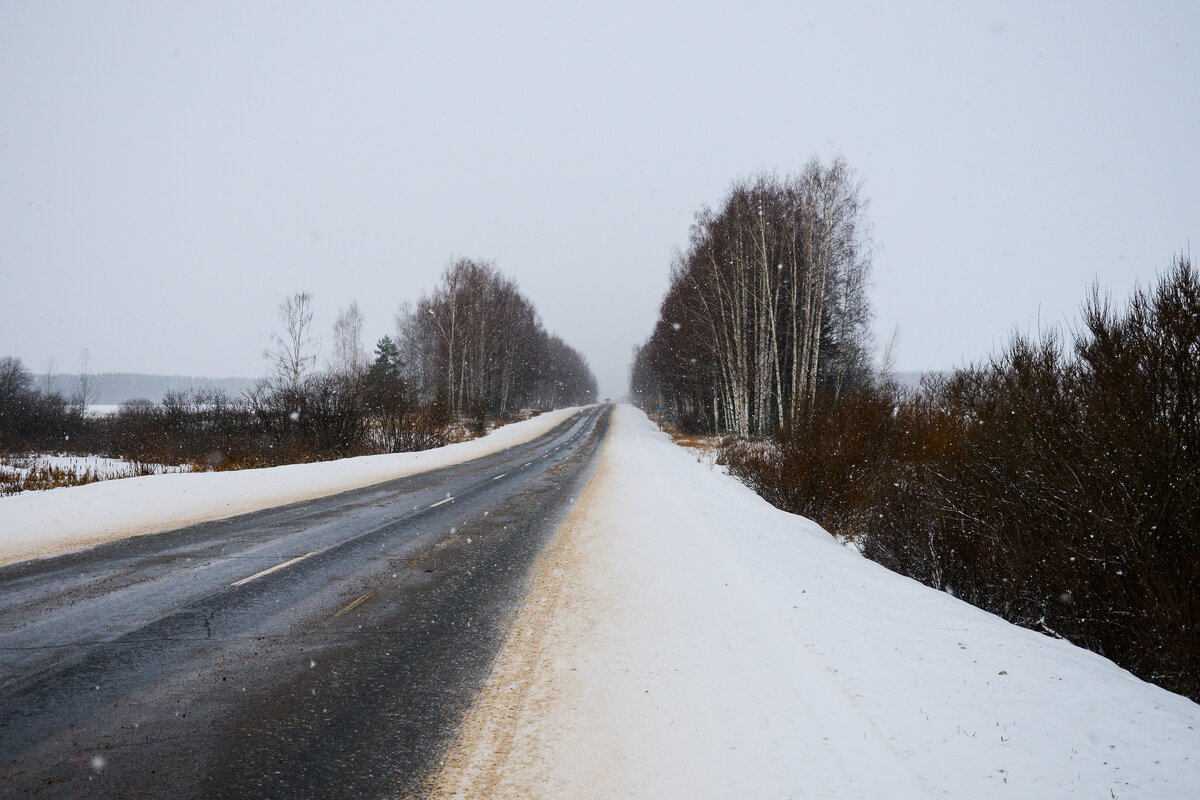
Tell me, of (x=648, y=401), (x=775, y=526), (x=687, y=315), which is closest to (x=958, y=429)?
(x=775, y=526)

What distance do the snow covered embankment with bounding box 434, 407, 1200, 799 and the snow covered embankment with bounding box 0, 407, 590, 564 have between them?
675 cm

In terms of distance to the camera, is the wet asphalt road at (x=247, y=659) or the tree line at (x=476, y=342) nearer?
the wet asphalt road at (x=247, y=659)

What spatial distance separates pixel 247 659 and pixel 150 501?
8.83m

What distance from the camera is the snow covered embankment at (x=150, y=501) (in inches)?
309

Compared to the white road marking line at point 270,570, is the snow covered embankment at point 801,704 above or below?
Answer: below

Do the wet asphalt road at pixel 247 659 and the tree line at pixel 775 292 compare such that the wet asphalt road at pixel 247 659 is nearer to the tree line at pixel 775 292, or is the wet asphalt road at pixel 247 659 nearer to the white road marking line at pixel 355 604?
the white road marking line at pixel 355 604

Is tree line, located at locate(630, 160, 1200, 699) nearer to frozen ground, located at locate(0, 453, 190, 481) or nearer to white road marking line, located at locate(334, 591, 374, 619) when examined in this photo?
white road marking line, located at locate(334, 591, 374, 619)

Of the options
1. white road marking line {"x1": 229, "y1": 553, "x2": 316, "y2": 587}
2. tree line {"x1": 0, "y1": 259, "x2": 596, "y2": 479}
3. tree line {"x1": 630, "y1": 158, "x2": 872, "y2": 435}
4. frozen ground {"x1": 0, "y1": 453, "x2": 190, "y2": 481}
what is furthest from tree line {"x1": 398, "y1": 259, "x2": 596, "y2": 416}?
white road marking line {"x1": 229, "y1": 553, "x2": 316, "y2": 587}

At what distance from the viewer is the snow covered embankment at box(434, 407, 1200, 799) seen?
2744 millimetres

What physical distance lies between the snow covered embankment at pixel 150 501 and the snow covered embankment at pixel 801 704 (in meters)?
6.75

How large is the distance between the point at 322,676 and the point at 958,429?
27.7 ft

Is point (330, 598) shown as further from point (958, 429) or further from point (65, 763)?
point (958, 429)

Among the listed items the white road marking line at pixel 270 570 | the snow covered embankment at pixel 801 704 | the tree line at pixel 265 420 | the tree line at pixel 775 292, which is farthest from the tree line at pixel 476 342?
the snow covered embankment at pixel 801 704

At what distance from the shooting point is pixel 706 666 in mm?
4121
